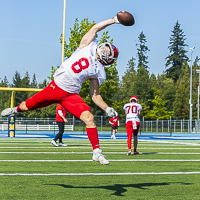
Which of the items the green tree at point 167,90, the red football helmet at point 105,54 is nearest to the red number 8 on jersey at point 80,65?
the red football helmet at point 105,54

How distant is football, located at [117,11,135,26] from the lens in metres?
5.76

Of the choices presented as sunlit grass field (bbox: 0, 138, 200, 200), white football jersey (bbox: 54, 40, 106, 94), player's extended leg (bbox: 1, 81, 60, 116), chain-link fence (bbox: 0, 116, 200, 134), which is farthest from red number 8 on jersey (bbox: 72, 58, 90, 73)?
chain-link fence (bbox: 0, 116, 200, 134)

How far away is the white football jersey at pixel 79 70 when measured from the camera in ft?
18.7

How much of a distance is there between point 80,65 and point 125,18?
0.90 meters

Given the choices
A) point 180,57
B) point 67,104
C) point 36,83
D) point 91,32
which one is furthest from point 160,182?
point 36,83

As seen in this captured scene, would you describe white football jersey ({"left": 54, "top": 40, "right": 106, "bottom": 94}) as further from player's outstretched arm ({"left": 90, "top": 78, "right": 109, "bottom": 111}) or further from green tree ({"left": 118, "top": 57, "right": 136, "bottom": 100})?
green tree ({"left": 118, "top": 57, "right": 136, "bottom": 100})

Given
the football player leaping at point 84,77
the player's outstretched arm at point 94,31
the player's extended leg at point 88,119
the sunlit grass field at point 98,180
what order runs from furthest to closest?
the player's outstretched arm at point 94,31 → the football player leaping at point 84,77 → the player's extended leg at point 88,119 → the sunlit grass field at point 98,180

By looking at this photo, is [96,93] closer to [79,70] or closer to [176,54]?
[79,70]

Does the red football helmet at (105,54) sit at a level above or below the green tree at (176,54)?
below

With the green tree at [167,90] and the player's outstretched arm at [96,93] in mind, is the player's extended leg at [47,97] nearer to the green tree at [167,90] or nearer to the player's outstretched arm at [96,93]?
the player's outstretched arm at [96,93]

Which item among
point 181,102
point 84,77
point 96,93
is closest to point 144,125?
point 181,102

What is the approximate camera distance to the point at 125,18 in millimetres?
5762

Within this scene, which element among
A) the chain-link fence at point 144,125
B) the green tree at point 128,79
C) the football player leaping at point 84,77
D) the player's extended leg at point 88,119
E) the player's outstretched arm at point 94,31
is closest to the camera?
the player's extended leg at point 88,119

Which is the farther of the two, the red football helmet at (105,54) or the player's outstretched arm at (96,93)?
the player's outstretched arm at (96,93)
